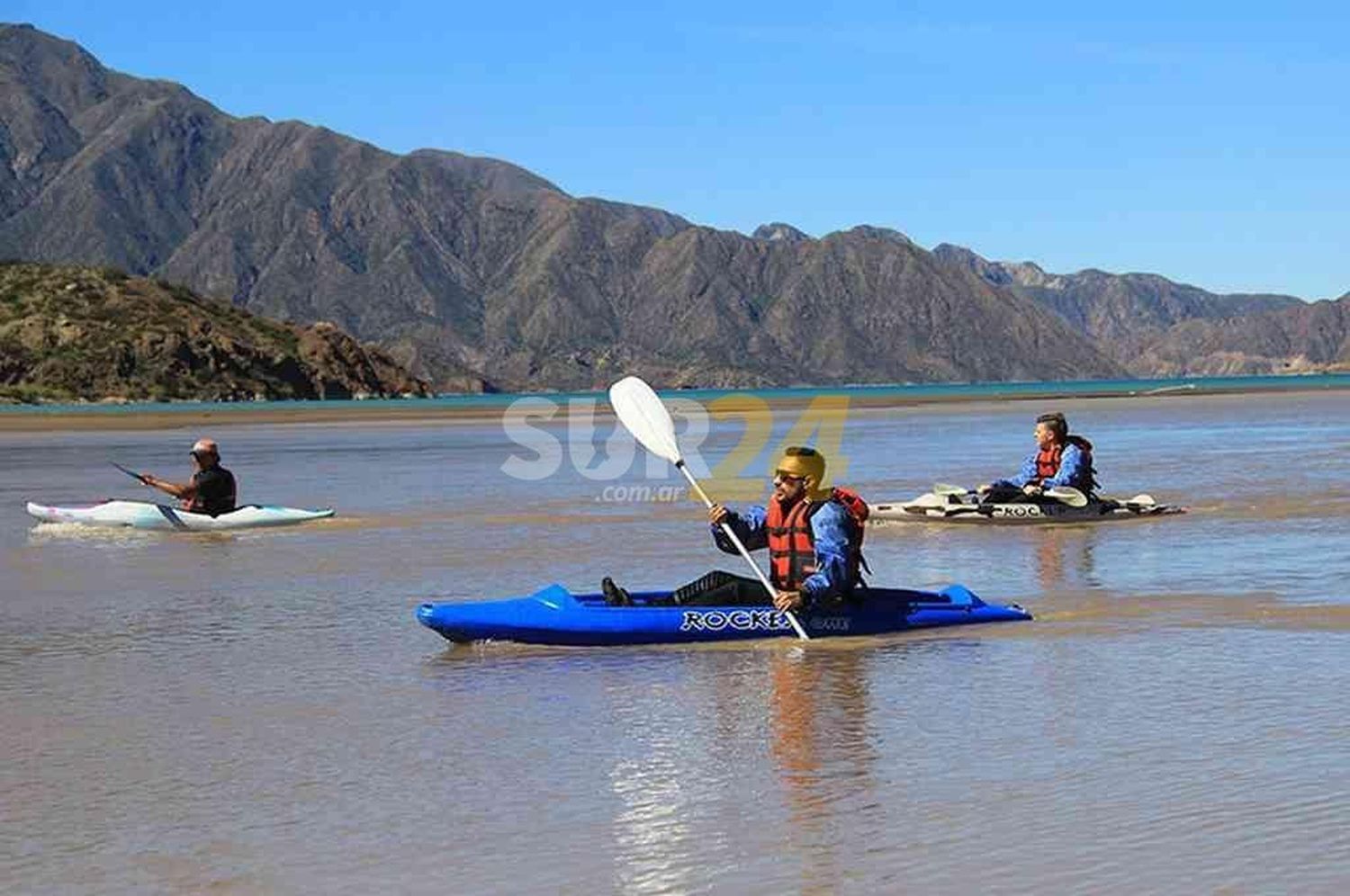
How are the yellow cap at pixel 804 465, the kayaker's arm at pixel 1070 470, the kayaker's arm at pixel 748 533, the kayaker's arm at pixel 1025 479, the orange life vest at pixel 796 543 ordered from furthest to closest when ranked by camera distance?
the kayaker's arm at pixel 1025 479 < the kayaker's arm at pixel 1070 470 < the kayaker's arm at pixel 748 533 < the orange life vest at pixel 796 543 < the yellow cap at pixel 804 465

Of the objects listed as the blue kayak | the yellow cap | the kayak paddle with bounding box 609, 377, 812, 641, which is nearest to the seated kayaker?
the kayak paddle with bounding box 609, 377, 812, 641

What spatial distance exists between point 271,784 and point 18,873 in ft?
6.58

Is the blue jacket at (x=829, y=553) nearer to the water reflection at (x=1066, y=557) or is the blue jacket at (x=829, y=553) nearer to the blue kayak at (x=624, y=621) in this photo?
the blue kayak at (x=624, y=621)

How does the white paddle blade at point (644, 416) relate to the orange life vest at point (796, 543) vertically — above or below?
above

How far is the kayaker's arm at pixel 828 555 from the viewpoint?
15.0m

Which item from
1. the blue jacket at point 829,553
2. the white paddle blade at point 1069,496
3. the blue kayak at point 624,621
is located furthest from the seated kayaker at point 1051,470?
the blue jacket at point 829,553

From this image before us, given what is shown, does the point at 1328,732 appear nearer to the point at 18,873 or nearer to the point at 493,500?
the point at 18,873

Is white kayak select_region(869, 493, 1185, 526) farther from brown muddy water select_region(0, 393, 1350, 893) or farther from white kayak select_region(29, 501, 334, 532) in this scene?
white kayak select_region(29, 501, 334, 532)

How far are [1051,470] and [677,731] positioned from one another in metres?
16.3

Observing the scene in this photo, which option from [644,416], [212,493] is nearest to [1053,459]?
[644,416]

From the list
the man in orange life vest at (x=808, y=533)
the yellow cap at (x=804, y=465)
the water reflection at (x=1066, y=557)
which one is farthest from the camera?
the water reflection at (x=1066, y=557)

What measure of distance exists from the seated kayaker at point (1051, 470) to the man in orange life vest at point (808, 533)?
11074 mm

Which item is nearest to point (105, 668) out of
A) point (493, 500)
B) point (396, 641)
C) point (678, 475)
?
point (396, 641)

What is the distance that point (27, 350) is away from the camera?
621 feet
